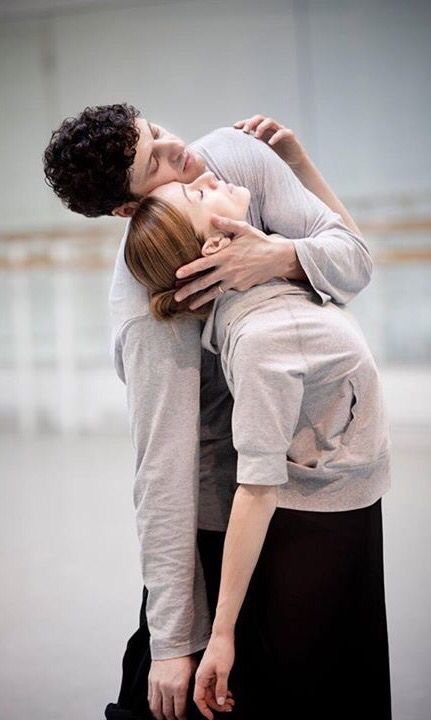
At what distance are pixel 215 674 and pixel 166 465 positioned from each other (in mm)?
287

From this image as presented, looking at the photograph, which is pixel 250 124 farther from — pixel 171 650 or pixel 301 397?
pixel 171 650

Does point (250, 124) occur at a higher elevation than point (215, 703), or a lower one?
higher

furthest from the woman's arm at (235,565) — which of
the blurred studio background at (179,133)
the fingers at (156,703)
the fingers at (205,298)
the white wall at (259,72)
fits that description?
the white wall at (259,72)

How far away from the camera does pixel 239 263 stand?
1344 millimetres

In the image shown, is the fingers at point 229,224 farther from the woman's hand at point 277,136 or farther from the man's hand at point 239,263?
the woman's hand at point 277,136

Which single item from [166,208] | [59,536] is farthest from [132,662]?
[59,536]

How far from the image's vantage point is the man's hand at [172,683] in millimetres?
1409

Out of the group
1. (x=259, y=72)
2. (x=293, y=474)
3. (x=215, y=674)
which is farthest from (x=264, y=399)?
(x=259, y=72)

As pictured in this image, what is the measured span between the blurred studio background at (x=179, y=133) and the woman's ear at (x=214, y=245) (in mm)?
2660

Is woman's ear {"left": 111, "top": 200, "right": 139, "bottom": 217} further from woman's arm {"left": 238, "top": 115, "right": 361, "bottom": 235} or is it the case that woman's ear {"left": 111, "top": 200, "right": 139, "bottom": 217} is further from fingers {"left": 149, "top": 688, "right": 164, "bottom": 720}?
fingers {"left": 149, "top": 688, "right": 164, "bottom": 720}

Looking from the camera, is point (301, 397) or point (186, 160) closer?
point (301, 397)

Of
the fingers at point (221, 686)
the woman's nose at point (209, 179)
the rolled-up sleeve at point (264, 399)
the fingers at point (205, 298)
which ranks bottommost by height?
the fingers at point (221, 686)

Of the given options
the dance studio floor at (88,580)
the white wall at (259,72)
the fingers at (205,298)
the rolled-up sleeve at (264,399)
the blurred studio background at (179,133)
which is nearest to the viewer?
the rolled-up sleeve at (264,399)

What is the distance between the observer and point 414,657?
252cm
